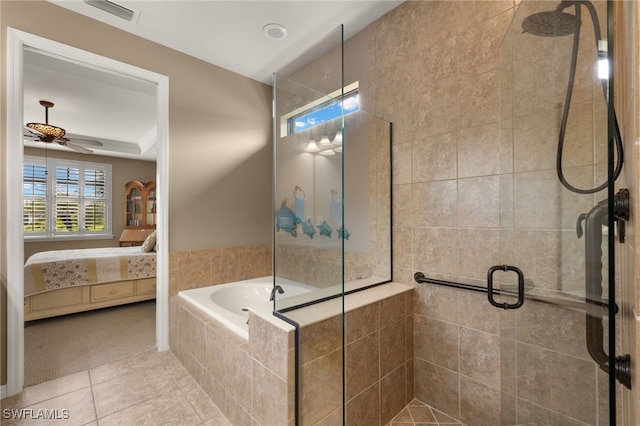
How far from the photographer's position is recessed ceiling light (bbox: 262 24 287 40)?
2.28 m

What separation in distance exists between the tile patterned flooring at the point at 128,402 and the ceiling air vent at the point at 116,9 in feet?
8.78

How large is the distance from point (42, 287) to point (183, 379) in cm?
237

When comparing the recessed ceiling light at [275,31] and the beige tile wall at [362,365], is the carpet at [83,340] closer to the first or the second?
the beige tile wall at [362,365]

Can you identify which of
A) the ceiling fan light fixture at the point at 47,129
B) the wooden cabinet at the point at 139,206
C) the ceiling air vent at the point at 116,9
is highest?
the ceiling air vent at the point at 116,9

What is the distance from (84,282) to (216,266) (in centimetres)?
188

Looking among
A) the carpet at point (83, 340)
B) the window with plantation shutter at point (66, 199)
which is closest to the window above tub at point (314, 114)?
the carpet at point (83, 340)

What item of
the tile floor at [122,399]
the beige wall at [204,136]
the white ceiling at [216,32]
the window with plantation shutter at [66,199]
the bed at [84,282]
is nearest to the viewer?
the tile floor at [122,399]

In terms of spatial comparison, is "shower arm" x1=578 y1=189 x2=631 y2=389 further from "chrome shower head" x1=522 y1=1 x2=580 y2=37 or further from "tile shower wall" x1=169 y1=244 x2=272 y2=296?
"tile shower wall" x1=169 y1=244 x2=272 y2=296

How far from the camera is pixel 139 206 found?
6320 mm

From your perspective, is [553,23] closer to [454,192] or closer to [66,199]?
[454,192]

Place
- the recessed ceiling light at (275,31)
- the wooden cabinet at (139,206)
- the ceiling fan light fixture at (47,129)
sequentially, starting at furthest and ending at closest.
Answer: the wooden cabinet at (139,206) < the ceiling fan light fixture at (47,129) < the recessed ceiling light at (275,31)

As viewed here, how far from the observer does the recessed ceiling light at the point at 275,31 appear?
2.28m

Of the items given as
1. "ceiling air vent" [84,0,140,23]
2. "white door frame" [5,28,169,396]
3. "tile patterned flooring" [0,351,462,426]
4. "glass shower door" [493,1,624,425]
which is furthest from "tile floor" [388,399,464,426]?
"ceiling air vent" [84,0,140,23]

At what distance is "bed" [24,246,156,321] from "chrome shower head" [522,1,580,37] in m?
4.42
